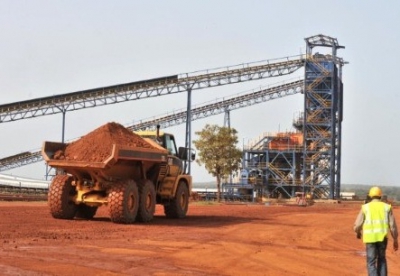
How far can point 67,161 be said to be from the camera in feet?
62.4

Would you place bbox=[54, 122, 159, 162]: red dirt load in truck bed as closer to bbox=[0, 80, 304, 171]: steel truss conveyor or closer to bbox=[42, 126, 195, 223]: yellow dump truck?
bbox=[42, 126, 195, 223]: yellow dump truck

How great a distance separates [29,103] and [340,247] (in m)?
42.4

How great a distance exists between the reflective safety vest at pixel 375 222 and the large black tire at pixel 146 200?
11.1m

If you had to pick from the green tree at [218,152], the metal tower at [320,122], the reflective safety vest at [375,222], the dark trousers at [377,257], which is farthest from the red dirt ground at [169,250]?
the metal tower at [320,122]

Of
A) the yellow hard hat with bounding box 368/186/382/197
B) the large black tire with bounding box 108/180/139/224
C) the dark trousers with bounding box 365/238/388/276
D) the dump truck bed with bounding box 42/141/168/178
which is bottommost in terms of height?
the dark trousers with bounding box 365/238/388/276

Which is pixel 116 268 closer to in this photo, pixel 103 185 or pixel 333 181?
pixel 103 185

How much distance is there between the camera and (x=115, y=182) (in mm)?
19234

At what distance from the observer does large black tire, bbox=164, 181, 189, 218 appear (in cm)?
2294

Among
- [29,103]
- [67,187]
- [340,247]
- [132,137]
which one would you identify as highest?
[29,103]

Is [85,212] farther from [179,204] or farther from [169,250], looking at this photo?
[169,250]

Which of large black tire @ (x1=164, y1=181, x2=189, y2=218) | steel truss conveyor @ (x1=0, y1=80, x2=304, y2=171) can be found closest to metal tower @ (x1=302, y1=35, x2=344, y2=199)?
steel truss conveyor @ (x1=0, y1=80, x2=304, y2=171)

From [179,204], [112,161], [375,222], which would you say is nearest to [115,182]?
[112,161]

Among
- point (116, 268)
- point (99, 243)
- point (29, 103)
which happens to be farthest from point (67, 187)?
point (29, 103)

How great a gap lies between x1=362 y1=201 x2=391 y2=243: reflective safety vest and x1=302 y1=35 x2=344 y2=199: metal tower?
182 feet
